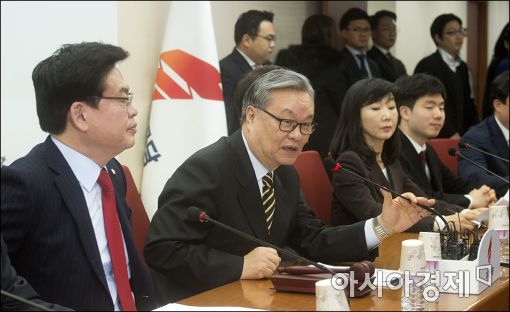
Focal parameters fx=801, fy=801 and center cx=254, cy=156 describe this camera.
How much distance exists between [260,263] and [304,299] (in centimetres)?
29

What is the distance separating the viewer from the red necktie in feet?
7.19

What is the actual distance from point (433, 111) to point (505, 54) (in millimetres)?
2660

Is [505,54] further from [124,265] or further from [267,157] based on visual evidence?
[124,265]

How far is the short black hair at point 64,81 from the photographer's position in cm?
217

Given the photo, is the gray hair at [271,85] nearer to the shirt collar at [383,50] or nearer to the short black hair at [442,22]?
the shirt collar at [383,50]

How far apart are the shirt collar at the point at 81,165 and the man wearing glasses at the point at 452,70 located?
14.6 feet

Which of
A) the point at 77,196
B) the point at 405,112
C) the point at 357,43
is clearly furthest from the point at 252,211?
the point at 357,43

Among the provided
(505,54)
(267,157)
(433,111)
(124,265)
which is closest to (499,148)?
(433,111)

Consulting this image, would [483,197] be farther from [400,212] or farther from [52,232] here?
[52,232]

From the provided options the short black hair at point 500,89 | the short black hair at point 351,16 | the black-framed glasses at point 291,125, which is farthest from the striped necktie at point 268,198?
the short black hair at point 351,16

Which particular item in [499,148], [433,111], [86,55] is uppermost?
[86,55]

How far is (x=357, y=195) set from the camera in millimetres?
3426

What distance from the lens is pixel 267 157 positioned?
8.98ft

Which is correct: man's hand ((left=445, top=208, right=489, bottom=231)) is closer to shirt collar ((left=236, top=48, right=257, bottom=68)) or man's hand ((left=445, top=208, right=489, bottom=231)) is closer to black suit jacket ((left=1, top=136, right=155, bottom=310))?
black suit jacket ((left=1, top=136, right=155, bottom=310))
